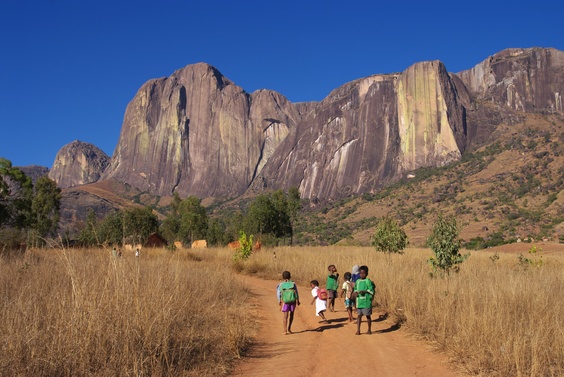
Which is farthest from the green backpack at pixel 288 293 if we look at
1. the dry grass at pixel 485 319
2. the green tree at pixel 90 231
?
the green tree at pixel 90 231

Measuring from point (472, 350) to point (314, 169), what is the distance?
136120 mm

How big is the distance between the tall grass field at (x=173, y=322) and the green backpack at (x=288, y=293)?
0.93 m

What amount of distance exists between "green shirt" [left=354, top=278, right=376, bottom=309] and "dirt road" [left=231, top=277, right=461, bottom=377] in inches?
23.7

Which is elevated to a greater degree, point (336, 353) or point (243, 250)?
point (243, 250)

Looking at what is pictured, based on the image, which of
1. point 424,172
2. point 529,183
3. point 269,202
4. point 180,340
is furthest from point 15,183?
point 424,172

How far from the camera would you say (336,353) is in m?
8.01

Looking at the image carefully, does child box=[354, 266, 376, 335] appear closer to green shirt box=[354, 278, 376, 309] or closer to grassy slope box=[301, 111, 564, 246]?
green shirt box=[354, 278, 376, 309]

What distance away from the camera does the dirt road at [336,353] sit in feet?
22.9

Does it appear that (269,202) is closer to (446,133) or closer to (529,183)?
(529,183)

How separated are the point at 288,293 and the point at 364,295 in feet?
5.15

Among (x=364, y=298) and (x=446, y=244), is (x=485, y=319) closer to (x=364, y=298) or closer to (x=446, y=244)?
(x=364, y=298)

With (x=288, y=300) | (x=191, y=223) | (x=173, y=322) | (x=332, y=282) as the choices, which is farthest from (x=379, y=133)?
(x=173, y=322)

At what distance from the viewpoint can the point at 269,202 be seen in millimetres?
57781

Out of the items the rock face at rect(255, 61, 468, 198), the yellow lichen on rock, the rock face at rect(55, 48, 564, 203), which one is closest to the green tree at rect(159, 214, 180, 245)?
the rock face at rect(255, 61, 468, 198)
